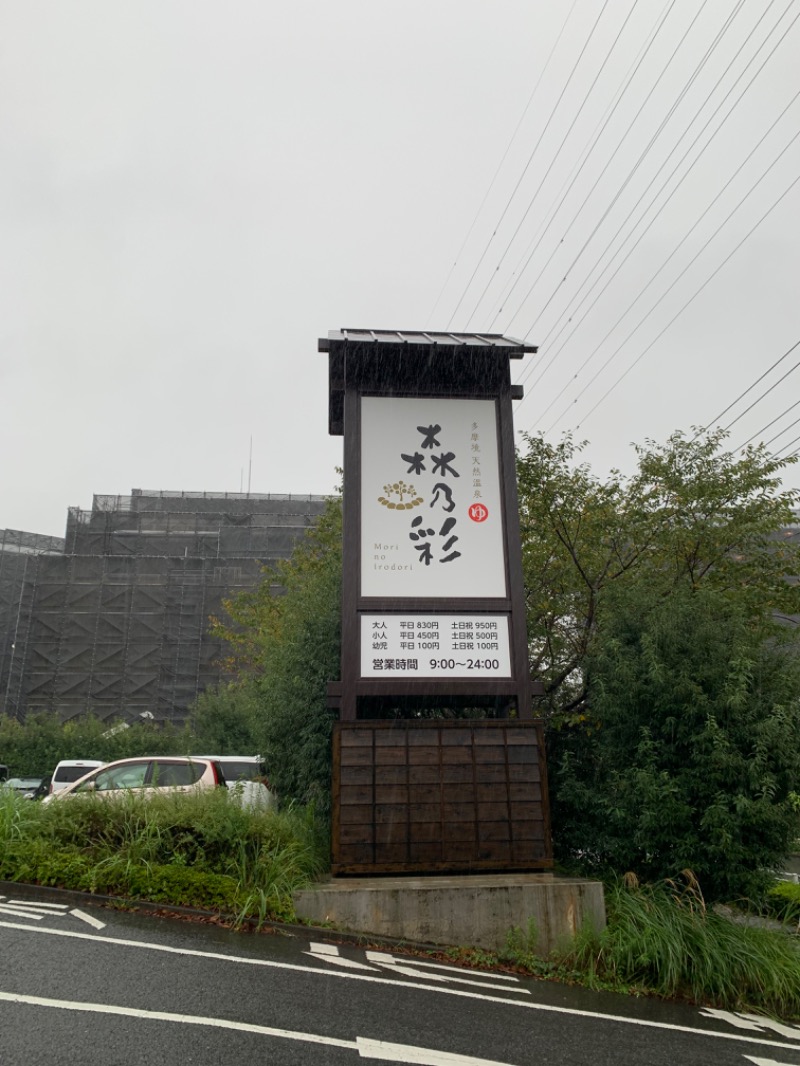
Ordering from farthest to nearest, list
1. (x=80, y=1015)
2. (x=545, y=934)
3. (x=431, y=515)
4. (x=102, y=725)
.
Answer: (x=102, y=725)
(x=431, y=515)
(x=545, y=934)
(x=80, y=1015)

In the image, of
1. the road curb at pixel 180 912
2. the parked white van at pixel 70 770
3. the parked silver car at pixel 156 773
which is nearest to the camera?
the road curb at pixel 180 912

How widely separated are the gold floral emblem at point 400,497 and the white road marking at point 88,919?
4.62 meters

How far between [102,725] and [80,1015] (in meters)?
26.5

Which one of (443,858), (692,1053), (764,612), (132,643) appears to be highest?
(132,643)

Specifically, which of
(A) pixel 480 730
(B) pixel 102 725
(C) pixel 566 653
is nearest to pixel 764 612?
(C) pixel 566 653

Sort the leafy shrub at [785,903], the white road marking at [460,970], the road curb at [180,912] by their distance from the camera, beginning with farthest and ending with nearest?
the leafy shrub at [785,903], the road curb at [180,912], the white road marking at [460,970]

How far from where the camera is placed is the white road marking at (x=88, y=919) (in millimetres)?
5812

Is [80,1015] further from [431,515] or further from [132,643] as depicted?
[132,643]

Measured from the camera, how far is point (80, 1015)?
169 inches

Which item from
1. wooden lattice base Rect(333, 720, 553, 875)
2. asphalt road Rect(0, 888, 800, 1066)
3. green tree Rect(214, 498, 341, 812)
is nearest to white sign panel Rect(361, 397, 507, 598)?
wooden lattice base Rect(333, 720, 553, 875)

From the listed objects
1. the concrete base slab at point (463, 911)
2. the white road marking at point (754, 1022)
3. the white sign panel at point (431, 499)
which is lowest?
the white road marking at point (754, 1022)

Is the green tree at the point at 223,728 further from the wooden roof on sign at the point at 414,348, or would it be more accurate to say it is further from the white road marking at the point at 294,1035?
the white road marking at the point at 294,1035

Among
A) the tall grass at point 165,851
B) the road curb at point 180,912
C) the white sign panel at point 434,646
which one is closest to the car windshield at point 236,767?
the tall grass at point 165,851

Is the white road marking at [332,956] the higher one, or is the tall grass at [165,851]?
the tall grass at [165,851]
